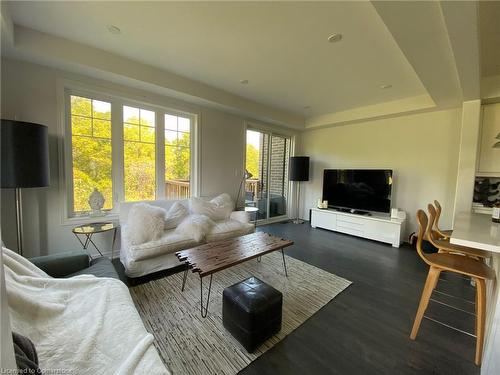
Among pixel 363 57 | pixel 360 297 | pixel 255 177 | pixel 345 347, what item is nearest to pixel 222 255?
pixel 345 347

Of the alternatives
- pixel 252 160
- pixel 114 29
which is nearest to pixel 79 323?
pixel 114 29

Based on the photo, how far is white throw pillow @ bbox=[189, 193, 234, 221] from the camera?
341cm

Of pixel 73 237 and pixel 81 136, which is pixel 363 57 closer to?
pixel 81 136

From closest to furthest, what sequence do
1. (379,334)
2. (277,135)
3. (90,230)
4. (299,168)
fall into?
1. (379,334)
2. (90,230)
3. (299,168)
4. (277,135)

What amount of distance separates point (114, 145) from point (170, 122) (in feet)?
3.01

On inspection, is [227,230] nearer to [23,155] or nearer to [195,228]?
[195,228]

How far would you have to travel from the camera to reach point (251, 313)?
1.51 metres

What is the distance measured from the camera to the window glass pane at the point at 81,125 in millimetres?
2703

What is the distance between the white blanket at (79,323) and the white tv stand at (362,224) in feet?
12.9

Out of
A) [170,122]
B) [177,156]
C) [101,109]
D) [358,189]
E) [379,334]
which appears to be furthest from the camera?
[358,189]

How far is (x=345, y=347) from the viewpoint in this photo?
5.24ft

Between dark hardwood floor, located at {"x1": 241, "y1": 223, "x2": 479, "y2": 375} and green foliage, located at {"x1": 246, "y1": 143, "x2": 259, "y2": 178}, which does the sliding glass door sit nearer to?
green foliage, located at {"x1": 246, "y1": 143, "x2": 259, "y2": 178}

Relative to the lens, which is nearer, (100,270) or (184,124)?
(100,270)

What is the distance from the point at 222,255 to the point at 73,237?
2032 mm
